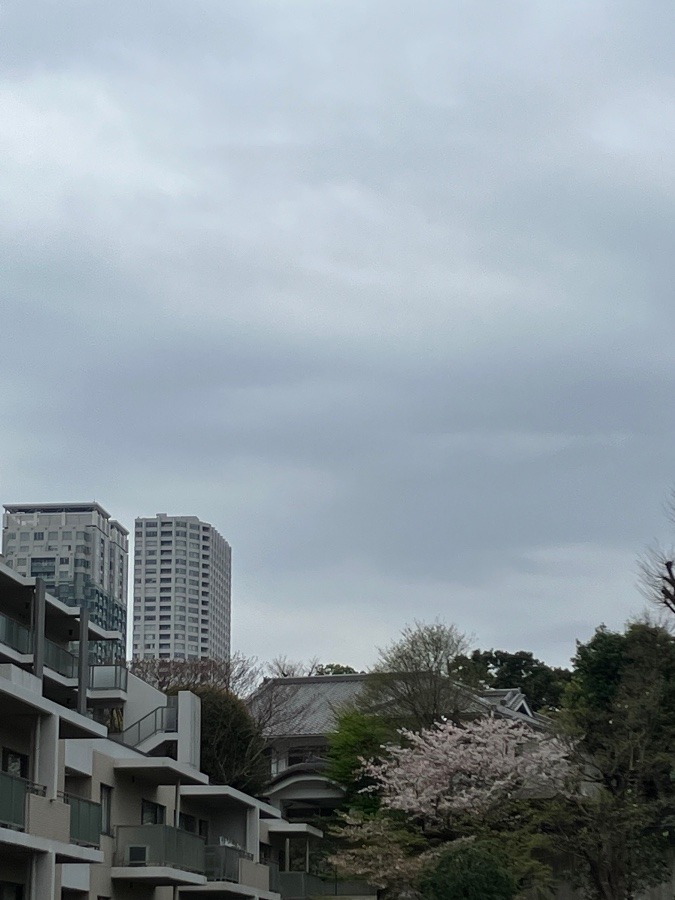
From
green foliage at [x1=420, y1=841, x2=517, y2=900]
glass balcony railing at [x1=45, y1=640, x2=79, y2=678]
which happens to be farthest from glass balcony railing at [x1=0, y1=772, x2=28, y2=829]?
glass balcony railing at [x1=45, y1=640, x2=79, y2=678]

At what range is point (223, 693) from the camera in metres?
57.1

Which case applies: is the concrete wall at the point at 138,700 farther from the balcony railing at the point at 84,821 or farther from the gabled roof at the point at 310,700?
the balcony railing at the point at 84,821

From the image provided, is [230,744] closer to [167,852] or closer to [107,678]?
[107,678]

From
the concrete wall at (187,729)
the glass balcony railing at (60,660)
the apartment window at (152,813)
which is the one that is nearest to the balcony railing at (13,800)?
the apartment window at (152,813)

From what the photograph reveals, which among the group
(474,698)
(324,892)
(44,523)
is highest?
(44,523)

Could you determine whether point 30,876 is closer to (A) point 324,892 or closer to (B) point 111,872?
(B) point 111,872

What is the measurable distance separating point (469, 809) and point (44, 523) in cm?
8765

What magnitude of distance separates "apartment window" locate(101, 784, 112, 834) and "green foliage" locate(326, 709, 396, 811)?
54.8ft

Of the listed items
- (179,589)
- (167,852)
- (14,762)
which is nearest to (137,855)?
(167,852)

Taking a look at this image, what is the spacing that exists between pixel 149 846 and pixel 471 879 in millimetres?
8007

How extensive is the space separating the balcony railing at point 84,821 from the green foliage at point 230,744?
24834 millimetres

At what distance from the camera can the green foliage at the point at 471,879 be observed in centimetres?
3297

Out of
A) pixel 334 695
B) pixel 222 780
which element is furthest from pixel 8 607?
pixel 334 695

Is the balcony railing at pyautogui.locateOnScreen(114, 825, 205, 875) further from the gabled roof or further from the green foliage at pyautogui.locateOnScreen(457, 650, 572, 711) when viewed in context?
the green foliage at pyautogui.locateOnScreen(457, 650, 572, 711)
